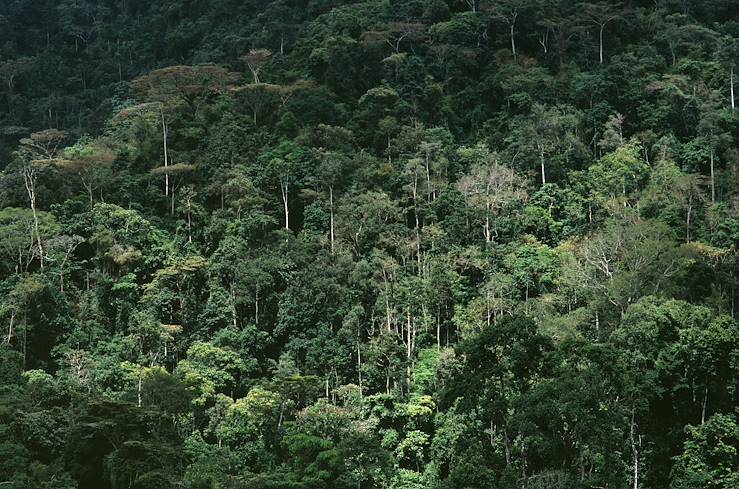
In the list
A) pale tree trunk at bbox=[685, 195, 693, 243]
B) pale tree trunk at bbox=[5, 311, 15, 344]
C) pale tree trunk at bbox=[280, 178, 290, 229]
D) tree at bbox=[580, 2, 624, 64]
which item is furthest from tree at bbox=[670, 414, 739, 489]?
tree at bbox=[580, 2, 624, 64]

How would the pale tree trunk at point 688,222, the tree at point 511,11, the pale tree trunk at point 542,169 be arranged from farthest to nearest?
the tree at point 511,11 < the pale tree trunk at point 542,169 < the pale tree trunk at point 688,222

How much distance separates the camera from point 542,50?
47812 millimetres

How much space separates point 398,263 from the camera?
34.4 meters

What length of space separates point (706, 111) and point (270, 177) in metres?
18.2

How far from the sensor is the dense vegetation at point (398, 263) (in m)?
23.8

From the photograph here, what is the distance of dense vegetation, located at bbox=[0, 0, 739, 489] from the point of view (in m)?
23.8

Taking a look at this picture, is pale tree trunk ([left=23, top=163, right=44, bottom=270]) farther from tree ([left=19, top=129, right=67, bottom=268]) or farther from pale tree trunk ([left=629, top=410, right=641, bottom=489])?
pale tree trunk ([left=629, top=410, right=641, bottom=489])

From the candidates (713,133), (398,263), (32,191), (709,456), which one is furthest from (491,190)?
(32,191)

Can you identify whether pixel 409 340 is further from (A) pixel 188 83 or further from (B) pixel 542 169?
(A) pixel 188 83

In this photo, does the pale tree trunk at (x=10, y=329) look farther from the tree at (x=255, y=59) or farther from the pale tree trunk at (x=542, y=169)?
the pale tree trunk at (x=542, y=169)

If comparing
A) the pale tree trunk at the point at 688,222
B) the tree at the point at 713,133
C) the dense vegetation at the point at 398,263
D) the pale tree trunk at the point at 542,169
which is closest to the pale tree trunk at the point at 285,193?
the dense vegetation at the point at 398,263

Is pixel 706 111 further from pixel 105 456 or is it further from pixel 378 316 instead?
pixel 105 456

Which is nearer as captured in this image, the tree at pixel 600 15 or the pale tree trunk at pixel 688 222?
the pale tree trunk at pixel 688 222

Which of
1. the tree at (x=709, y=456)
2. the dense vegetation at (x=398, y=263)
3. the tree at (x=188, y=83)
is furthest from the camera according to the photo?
the tree at (x=188, y=83)
